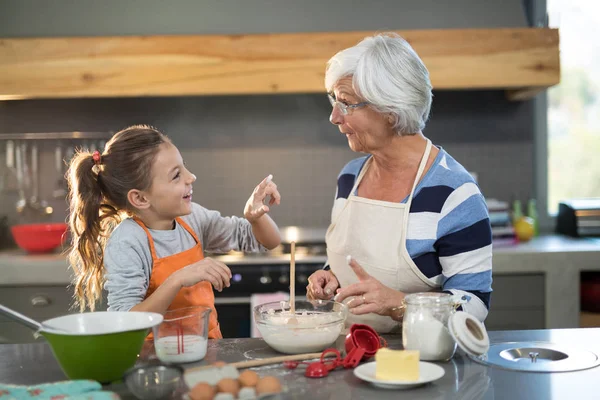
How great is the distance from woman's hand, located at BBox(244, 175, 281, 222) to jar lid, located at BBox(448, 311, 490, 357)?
630 mm

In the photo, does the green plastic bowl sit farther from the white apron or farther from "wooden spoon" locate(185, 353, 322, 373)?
the white apron

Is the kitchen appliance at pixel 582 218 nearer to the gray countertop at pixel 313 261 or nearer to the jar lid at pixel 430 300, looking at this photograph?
the gray countertop at pixel 313 261

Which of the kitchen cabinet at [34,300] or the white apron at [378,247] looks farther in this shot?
the kitchen cabinet at [34,300]

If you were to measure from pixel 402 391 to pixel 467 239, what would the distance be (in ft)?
2.13

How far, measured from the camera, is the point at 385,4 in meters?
4.12

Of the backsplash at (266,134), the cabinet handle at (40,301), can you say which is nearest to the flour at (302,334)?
the cabinet handle at (40,301)

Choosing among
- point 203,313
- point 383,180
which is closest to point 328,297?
point 383,180

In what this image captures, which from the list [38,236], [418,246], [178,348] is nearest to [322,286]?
[418,246]

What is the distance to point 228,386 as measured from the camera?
1.18m

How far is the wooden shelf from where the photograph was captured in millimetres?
3580

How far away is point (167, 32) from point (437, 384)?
10.6 feet

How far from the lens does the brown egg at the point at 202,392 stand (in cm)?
116

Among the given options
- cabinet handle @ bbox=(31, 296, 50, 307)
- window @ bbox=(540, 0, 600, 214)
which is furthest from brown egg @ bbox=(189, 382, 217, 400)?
window @ bbox=(540, 0, 600, 214)

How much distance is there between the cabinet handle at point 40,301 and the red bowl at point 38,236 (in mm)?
329
